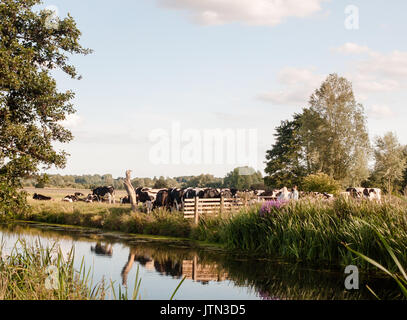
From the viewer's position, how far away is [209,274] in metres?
13.0

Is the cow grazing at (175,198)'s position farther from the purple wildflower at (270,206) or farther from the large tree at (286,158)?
the large tree at (286,158)

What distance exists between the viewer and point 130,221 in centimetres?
2398

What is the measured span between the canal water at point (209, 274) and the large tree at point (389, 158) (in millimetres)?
45923

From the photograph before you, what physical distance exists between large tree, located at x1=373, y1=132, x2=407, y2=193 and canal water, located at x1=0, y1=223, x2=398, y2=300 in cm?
4592

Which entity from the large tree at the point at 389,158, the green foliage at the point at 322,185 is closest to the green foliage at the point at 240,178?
the large tree at the point at 389,158

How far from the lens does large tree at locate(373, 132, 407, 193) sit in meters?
58.6

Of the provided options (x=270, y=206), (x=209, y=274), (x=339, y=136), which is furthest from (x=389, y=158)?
(x=209, y=274)

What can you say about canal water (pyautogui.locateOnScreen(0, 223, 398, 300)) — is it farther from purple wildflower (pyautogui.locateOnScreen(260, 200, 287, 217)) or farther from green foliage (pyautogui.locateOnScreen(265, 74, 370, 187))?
green foliage (pyautogui.locateOnScreen(265, 74, 370, 187))

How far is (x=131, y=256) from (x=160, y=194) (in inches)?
577

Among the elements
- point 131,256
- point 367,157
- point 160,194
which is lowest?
point 131,256
